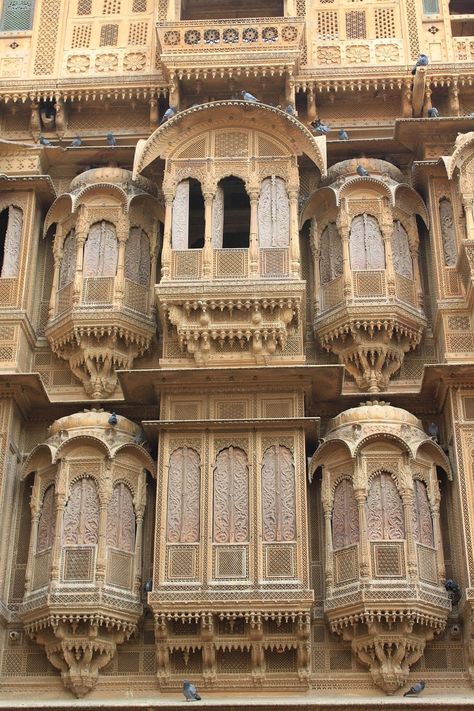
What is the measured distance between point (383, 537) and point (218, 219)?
4.83 meters

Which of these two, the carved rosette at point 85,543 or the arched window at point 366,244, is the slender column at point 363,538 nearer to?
the carved rosette at point 85,543

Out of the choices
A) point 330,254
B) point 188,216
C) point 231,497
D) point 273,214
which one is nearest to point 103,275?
point 188,216

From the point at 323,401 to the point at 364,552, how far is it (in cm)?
240

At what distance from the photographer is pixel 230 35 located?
55.5 feet

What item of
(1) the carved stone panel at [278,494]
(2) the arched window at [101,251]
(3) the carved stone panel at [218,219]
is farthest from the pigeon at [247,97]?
(1) the carved stone panel at [278,494]

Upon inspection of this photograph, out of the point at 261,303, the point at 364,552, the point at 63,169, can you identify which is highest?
the point at 63,169

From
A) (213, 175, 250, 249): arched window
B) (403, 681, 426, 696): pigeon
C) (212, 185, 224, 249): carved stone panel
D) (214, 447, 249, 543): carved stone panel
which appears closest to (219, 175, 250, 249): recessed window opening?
(213, 175, 250, 249): arched window

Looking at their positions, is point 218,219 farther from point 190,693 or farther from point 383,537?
point 190,693

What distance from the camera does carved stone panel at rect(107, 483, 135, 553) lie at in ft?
45.5

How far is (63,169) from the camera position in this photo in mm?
16906

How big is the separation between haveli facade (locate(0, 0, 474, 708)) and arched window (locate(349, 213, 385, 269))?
0.04 m

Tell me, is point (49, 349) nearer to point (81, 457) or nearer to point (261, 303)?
point (81, 457)

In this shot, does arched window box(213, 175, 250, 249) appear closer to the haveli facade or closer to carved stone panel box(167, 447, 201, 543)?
the haveli facade

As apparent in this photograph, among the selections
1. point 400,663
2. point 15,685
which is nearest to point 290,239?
point 400,663
